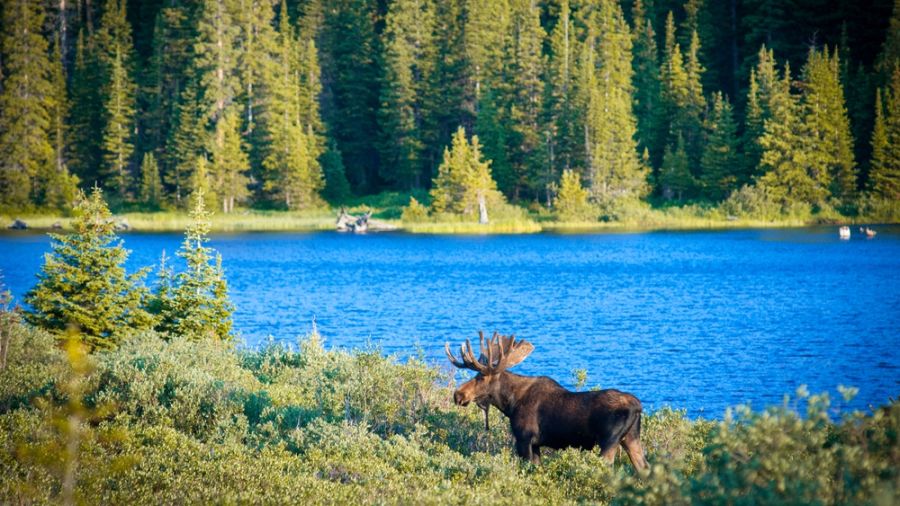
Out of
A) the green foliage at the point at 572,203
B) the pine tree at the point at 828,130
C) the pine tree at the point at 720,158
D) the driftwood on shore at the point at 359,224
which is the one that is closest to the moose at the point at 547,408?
the driftwood on shore at the point at 359,224

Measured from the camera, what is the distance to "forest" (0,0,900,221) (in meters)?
68.6

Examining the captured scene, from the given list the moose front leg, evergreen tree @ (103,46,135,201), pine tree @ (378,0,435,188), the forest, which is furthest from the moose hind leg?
evergreen tree @ (103,46,135,201)

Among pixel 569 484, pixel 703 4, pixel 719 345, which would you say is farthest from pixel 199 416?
pixel 703 4

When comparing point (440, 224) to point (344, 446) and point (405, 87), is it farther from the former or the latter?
point (344, 446)

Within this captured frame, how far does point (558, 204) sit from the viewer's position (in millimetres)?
68375

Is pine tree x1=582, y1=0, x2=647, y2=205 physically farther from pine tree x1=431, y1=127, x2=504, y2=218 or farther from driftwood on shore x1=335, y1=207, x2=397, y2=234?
driftwood on shore x1=335, y1=207, x2=397, y2=234

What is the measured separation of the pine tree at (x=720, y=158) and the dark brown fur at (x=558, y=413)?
6383cm

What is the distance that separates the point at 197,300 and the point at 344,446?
344 inches

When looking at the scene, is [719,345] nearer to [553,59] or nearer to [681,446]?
[681,446]

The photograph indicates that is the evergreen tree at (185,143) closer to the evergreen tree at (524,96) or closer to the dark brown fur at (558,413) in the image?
the evergreen tree at (524,96)

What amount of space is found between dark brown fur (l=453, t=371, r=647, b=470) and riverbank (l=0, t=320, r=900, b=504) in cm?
21

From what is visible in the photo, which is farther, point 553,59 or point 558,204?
point 553,59

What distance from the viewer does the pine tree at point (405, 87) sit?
79.9m

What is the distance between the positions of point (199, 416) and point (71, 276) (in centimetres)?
699
